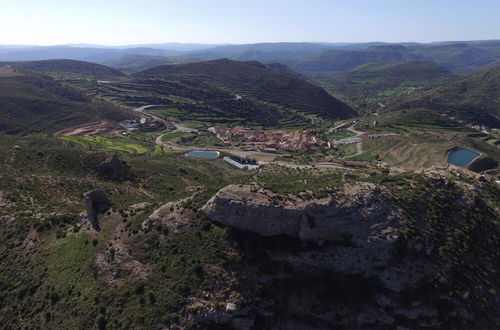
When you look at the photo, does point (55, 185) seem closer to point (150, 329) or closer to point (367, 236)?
point (150, 329)

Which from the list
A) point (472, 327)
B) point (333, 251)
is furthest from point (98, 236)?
point (472, 327)

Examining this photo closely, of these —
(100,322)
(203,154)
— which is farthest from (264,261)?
(203,154)

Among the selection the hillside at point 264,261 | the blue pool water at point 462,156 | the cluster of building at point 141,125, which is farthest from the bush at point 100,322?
the cluster of building at point 141,125

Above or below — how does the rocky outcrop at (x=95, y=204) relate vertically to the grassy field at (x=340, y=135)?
above

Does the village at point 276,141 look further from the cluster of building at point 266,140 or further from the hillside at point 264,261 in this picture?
the hillside at point 264,261

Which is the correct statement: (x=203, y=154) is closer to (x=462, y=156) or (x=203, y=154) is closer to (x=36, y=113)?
(x=462, y=156)

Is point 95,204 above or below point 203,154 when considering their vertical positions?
above
